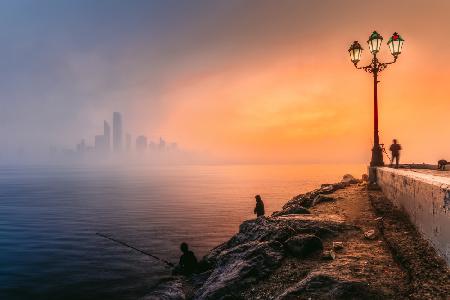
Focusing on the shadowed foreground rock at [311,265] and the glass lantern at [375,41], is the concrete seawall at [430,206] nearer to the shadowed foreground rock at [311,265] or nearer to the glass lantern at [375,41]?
the shadowed foreground rock at [311,265]

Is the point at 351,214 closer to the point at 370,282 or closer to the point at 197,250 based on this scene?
the point at 370,282

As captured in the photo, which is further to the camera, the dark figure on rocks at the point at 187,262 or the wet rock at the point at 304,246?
the dark figure on rocks at the point at 187,262

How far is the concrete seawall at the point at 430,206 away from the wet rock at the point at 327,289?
1.40 m

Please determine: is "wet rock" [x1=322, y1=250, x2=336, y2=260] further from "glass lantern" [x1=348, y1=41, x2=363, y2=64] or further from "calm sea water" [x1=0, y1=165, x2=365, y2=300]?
"glass lantern" [x1=348, y1=41, x2=363, y2=64]

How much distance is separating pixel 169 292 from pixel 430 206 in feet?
28.4

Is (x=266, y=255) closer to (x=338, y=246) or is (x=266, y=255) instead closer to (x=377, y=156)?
(x=338, y=246)

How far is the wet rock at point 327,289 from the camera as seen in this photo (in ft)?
18.5

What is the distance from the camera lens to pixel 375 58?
57.7 feet

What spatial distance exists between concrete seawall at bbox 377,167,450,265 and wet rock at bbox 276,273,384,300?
1398 mm

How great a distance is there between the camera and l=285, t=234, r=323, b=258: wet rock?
25.8 ft

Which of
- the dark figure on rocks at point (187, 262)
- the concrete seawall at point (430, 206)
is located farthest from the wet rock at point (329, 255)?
the dark figure on rocks at point (187, 262)

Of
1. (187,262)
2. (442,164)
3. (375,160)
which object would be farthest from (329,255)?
(442,164)

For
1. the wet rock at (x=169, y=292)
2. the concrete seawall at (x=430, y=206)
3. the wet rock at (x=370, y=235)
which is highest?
the concrete seawall at (x=430, y=206)

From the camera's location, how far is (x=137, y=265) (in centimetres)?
1744
